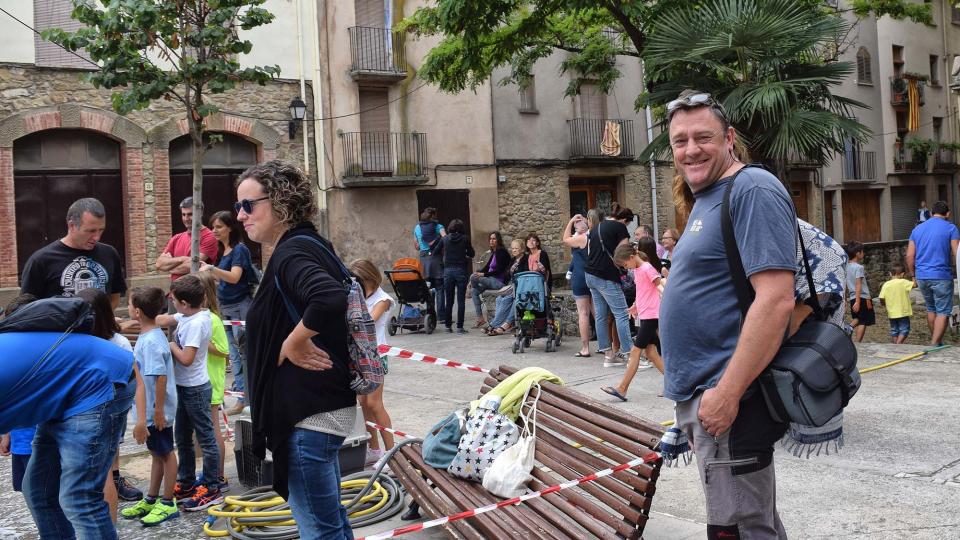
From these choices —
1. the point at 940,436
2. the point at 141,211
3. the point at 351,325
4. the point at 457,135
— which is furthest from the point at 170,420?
the point at 457,135

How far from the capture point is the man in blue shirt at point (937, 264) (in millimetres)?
11922

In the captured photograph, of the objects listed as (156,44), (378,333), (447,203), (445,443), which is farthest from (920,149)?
(445,443)

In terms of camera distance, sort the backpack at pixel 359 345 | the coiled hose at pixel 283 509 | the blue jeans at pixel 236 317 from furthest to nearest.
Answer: the blue jeans at pixel 236 317
the coiled hose at pixel 283 509
the backpack at pixel 359 345

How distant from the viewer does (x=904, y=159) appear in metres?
37.6

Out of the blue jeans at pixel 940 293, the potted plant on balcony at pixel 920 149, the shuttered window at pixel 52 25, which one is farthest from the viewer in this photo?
the potted plant on balcony at pixel 920 149

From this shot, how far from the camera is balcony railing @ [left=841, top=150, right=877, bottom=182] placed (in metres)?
35.5

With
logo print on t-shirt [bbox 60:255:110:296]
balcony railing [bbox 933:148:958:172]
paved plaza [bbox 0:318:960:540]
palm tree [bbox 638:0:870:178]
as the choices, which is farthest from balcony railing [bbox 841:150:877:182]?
logo print on t-shirt [bbox 60:255:110:296]

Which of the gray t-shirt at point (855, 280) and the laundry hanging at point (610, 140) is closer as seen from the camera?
the gray t-shirt at point (855, 280)

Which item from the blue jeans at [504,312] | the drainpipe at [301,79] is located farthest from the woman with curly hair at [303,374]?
the drainpipe at [301,79]

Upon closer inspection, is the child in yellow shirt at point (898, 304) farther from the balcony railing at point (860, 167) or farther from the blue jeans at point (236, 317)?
the balcony railing at point (860, 167)

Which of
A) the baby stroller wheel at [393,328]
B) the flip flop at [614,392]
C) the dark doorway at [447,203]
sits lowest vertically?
the flip flop at [614,392]

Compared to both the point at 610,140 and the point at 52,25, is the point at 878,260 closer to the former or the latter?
the point at 610,140

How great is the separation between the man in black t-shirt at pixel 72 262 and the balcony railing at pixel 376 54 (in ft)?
56.1

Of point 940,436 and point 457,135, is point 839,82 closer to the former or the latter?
point 940,436
